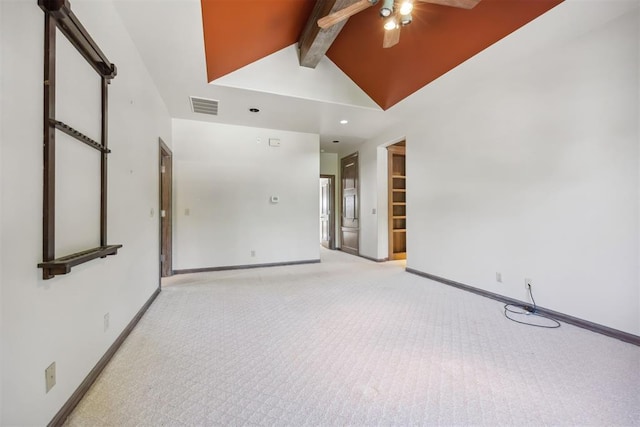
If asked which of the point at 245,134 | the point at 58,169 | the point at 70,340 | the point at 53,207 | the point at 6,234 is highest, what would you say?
the point at 245,134

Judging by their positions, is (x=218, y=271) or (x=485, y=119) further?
(x=218, y=271)

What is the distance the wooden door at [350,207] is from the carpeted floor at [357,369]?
134 inches

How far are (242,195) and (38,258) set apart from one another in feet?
12.3

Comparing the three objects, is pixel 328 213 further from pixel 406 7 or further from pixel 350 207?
pixel 406 7

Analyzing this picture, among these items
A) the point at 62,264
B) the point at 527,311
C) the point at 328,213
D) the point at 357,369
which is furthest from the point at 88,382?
the point at 328,213

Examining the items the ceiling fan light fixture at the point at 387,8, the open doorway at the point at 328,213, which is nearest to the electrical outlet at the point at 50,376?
the ceiling fan light fixture at the point at 387,8

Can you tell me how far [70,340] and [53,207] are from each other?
729 millimetres

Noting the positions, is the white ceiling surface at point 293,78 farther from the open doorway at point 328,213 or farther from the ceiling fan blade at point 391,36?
the open doorway at point 328,213

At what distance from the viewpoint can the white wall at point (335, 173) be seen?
728 cm

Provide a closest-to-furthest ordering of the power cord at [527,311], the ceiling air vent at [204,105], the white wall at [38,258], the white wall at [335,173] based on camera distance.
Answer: the white wall at [38,258] → the power cord at [527,311] → the ceiling air vent at [204,105] → the white wall at [335,173]

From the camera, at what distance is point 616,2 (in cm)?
206

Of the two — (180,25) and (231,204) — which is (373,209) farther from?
(180,25)

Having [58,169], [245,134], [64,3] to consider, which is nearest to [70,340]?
[58,169]

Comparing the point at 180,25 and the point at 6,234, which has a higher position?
the point at 180,25
